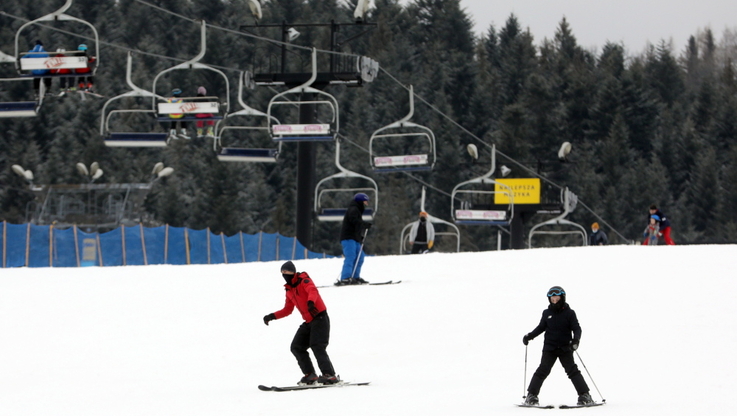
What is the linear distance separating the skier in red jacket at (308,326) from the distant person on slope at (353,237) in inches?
260

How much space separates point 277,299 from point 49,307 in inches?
130

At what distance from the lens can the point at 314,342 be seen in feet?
34.3

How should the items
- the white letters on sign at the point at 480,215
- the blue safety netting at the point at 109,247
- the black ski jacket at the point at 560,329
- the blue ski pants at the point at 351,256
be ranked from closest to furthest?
1. the black ski jacket at the point at 560,329
2. the blue ski pants at the point at 351,256
3. the blue safety netting at the point at 109,247
4. the white letters on sign at the point at 480,215

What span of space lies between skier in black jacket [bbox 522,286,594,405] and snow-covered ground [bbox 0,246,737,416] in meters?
0.25

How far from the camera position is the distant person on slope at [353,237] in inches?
688

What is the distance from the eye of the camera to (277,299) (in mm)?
16875

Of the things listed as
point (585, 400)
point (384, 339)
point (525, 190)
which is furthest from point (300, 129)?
point (525, 190)

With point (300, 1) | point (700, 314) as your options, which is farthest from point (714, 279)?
point (300, 1)

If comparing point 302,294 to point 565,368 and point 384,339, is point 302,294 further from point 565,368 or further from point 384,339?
point 384,339

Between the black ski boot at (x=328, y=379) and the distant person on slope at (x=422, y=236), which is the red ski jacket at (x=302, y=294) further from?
the distant person on slope at (x=422, y=236)

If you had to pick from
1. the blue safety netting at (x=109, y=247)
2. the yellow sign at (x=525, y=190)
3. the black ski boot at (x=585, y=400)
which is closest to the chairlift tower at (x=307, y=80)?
the blue safety netting at (x=109, y=247)

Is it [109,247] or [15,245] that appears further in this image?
[109,247]

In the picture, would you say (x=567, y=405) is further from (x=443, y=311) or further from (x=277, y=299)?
(x=277, y=299)

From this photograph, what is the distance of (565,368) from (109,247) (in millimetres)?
22803
